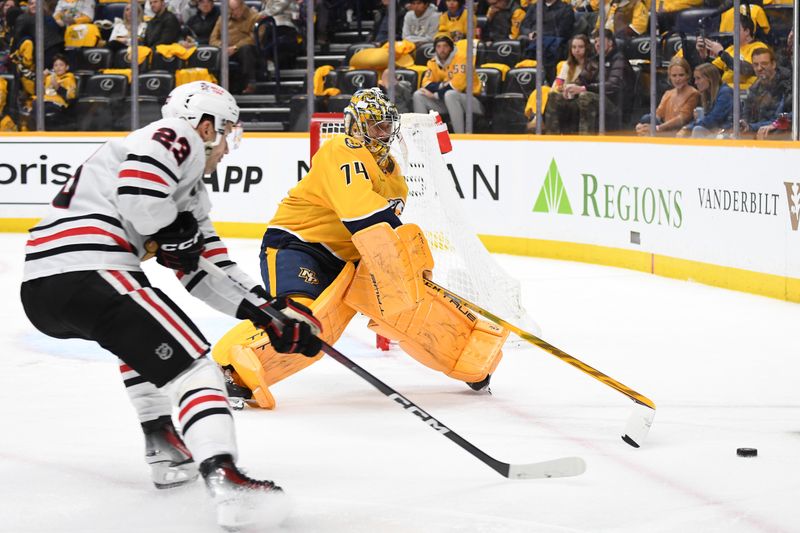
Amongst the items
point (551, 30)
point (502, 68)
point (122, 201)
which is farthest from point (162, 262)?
point (502, 68)

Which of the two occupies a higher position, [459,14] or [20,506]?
[459,14]

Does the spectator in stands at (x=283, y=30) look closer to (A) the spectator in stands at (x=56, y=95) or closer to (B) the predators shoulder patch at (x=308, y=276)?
(A) the spectator in stands at (x=56, y=95)

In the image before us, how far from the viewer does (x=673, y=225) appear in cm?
716

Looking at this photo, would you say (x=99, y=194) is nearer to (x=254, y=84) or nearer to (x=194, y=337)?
(x=194, y=337)

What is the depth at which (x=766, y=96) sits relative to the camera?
21.9ft

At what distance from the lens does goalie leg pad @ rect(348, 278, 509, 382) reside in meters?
4.05

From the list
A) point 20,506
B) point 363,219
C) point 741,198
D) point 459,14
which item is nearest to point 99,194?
point 20,506

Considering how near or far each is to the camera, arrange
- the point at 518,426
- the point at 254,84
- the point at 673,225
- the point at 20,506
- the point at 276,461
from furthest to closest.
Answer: the point at 254,84 → the point at 673,225 → the point at 518,426 → the point at 276,461 → the point at 20,506

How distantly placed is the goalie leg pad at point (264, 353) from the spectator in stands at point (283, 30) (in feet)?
18.3

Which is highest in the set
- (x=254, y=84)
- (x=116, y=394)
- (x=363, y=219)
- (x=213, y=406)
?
(x=254, y=84)

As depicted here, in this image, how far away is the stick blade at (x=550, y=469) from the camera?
298cm

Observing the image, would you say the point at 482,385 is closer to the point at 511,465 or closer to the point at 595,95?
the point at 511,465

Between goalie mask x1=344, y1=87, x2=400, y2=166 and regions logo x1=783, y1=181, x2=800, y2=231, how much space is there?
2.77 meters

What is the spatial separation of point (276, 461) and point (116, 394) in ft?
3.58
